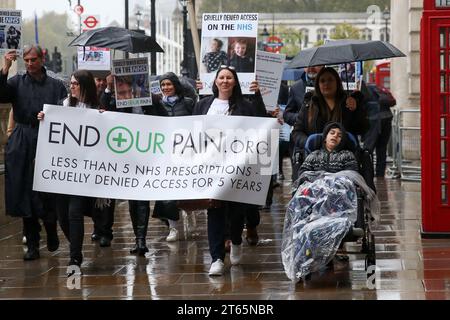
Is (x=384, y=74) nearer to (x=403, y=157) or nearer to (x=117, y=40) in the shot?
(x=403, y=157)

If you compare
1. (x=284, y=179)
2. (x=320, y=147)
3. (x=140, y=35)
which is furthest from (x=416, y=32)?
(x=320, y=147)

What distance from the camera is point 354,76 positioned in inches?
493

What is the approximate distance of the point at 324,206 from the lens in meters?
8.44

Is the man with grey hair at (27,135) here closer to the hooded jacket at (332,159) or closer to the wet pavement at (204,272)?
the wet pavement at (204,272)

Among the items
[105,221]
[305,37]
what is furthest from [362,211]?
[305,37]

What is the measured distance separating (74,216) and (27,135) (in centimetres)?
139

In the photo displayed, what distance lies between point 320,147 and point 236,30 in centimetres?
206

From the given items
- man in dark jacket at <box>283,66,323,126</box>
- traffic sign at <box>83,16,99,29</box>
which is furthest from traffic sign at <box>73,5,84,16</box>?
man in dark jacket at <box>283,66,323,126</box>

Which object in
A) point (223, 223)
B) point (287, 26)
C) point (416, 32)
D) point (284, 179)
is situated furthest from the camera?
point (287, 26)

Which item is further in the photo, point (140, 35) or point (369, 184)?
point (140, 35)

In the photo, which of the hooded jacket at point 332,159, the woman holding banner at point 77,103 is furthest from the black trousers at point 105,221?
the hooded jacket at point 332,159
